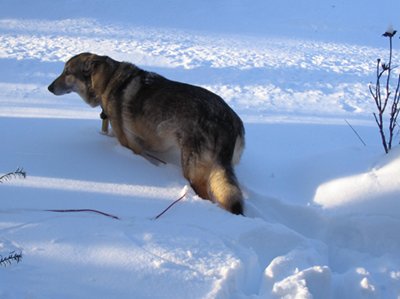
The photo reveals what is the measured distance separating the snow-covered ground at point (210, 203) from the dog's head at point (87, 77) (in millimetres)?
373

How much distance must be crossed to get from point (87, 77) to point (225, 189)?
2.13m

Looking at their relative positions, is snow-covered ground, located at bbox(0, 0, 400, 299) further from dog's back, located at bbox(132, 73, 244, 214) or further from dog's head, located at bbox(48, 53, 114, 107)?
dog's head, located at bbox(48, 53, 114, 107)

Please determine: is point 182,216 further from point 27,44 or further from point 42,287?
point 27,44

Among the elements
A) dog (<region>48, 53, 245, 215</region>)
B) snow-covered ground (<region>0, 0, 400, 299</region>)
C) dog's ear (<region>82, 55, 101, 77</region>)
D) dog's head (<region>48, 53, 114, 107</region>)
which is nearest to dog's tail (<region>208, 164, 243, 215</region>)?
dog (<region>48, 53, 245, 215</region>)

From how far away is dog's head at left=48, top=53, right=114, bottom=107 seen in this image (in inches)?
184

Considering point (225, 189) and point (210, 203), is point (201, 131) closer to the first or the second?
point (225, 189)

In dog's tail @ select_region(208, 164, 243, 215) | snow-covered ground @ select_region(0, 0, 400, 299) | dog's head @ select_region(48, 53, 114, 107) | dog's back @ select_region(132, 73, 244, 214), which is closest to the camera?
snow-covered ground @ select_region(0, 0, 400, 299)

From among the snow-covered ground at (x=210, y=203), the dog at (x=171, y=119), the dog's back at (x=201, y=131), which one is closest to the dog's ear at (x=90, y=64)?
the dog at (x=171, y=119)

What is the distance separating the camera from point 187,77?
7.51 meters

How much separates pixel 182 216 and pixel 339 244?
1089 millimetres

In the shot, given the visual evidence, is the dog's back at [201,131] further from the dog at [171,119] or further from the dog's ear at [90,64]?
the dog's ear at [90,64]

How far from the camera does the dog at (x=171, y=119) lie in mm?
3738

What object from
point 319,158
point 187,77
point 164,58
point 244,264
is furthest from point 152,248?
point 164,58

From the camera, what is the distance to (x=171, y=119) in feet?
13.4
